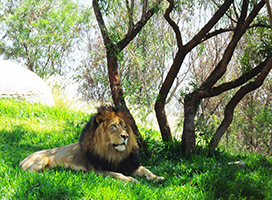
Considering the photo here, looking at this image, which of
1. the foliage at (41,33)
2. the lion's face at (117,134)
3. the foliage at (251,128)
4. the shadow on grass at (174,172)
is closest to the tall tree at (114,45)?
the shadow on grass at (174,172)

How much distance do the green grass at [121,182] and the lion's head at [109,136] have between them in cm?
36

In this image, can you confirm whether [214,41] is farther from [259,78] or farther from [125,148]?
[125,148]

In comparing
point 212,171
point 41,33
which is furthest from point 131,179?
point 41,33

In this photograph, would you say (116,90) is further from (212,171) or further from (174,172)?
(212,171)

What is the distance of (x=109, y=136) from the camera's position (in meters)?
4.29

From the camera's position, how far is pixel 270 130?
9.54 m

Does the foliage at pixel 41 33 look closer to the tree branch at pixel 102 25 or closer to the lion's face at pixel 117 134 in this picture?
the tree branch at pixel 102 25

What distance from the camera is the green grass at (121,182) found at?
3.48 m

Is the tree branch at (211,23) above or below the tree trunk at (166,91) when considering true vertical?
above

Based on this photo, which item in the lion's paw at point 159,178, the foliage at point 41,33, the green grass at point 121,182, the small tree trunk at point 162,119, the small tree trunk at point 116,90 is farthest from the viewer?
the foliage at point 41,33

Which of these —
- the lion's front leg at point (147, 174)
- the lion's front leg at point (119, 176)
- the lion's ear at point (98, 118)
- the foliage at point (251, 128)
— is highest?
the foliage at point (251, 128)

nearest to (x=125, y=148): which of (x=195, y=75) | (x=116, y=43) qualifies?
(x=116, y=43)

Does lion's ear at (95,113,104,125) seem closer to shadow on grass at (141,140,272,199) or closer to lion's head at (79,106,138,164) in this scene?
lion's head at (79,106,138,164)

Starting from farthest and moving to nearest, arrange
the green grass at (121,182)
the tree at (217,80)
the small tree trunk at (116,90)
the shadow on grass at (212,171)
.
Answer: the small tree trunk at (116,90), the tree at (217,80), the shadow on grass at (212,171), the green grass at (121,182)
